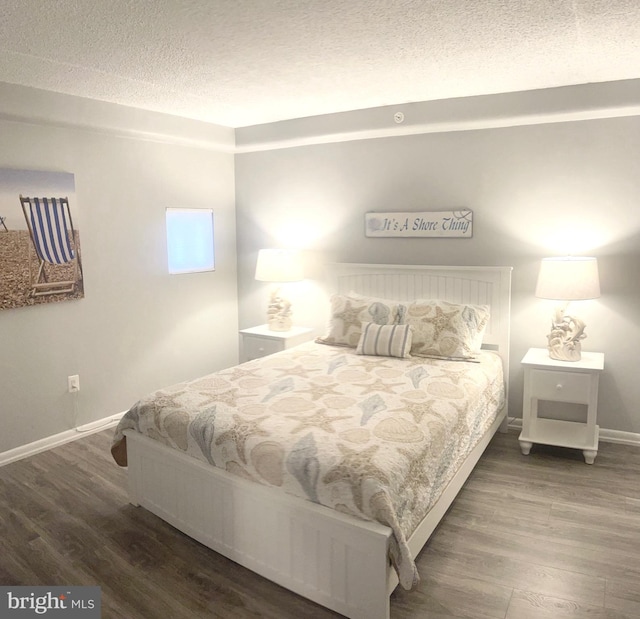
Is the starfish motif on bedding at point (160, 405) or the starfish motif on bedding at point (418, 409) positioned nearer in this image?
the starfish motif on bedding at point (418, 409)

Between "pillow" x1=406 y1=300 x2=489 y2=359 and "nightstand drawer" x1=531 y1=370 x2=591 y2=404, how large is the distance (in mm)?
438

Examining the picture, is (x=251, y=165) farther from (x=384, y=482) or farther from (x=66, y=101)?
(x=384, y=482)

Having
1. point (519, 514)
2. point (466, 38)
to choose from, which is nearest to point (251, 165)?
point (466, 38)

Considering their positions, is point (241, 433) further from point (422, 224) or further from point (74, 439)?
Answer: point (422, 224)

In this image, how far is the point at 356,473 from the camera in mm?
2039

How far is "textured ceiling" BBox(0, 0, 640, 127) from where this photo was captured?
7.34 ft

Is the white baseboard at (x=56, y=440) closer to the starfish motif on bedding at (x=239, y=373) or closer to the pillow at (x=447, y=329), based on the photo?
the starfish motif on bedding at (x=239, y=373)

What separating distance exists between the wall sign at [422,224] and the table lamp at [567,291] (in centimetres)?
69

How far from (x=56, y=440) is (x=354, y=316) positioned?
225 centimetres

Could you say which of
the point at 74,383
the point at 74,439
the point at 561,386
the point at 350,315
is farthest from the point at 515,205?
the point at 74,439

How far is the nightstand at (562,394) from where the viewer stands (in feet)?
10.8

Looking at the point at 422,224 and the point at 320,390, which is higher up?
the point at 422,224

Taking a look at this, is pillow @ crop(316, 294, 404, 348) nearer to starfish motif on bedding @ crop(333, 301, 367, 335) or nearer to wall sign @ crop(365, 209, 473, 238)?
starfish motif on bedding @ crop(333, 301, 367, 335)

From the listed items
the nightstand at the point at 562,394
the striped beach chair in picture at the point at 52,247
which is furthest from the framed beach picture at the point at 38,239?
the nightstand at the point at 562,394
